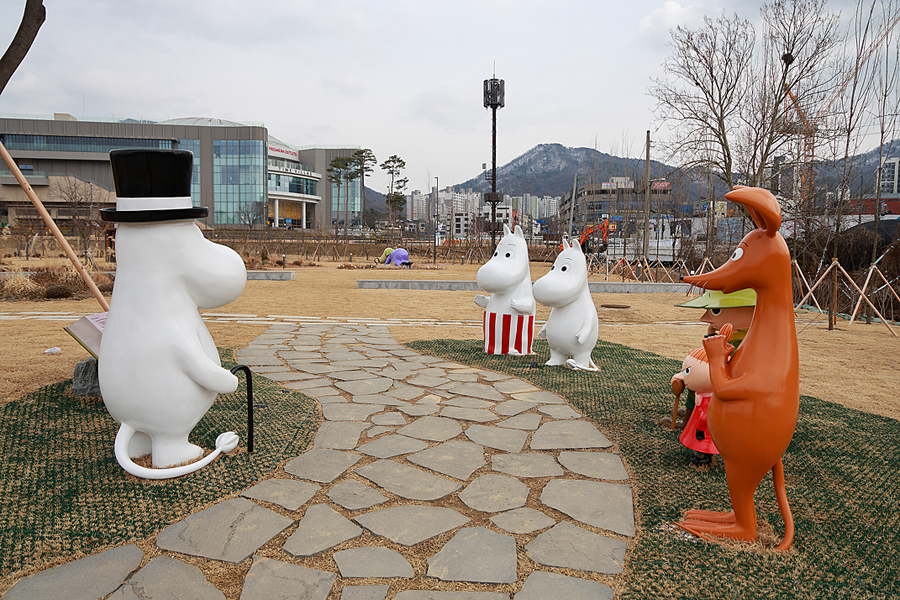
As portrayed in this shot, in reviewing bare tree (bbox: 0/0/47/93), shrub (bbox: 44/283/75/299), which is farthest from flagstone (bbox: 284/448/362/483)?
shrub (bbox: 44/283/75/299)

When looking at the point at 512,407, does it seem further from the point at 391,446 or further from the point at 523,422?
the point at 391,446

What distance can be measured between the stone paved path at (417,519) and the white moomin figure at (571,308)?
1.33 m

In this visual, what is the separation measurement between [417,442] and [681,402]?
2.50 metres

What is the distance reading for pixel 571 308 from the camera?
5.67 metres

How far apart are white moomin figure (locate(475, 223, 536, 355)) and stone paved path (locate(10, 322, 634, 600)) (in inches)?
73.4

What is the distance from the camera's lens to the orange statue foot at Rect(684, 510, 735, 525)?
2476 millimetres

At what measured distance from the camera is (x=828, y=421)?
13.8 ft

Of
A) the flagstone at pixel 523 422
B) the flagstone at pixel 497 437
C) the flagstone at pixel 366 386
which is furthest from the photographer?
the flagstone at pixel 366 386

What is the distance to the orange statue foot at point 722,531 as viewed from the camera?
2.36 meters

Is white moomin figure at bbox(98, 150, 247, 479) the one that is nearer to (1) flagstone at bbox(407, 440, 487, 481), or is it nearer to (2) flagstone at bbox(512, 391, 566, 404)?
(1) flagstone at bbox(407, 440, 487, 481)

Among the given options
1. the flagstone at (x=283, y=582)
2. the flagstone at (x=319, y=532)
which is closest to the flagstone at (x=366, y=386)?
the flagstone at (x=319, y=532)

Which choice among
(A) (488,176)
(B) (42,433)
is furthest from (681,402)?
(A) (488,176)

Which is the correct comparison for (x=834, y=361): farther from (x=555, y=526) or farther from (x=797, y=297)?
(x=797, y=297)

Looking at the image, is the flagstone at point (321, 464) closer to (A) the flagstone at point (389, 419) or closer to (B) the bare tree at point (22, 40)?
(A) the flagstone at point (389, 419)
